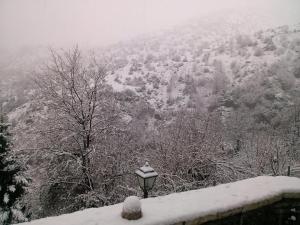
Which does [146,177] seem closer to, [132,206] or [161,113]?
[132,206]

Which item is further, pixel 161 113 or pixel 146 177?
pixel 161 113

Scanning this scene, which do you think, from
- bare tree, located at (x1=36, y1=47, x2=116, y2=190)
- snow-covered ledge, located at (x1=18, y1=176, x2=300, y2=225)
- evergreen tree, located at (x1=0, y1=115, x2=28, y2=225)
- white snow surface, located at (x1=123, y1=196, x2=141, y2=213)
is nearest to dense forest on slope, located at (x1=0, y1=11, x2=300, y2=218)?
bare tree, located at (x1=36, y1=47, x2=116, y2=190)

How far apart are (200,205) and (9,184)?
1044cm

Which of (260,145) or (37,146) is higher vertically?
(37,146)

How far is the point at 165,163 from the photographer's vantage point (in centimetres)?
1441

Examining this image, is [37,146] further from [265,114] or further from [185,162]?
[265,114]

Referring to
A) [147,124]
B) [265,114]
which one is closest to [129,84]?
[147,124]

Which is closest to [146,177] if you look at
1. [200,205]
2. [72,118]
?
[200,205]

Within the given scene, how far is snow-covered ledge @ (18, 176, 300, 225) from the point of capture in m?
4.23

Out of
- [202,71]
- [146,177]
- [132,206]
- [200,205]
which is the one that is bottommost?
[202,71]

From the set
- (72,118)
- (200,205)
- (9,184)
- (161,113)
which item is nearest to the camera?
(200,205)

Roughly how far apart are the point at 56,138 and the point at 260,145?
11.2m

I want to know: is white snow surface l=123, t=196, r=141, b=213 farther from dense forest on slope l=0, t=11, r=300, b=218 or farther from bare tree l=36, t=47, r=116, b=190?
bare tree l=36, t=47, r=116, b=190

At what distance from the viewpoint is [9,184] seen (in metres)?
12.8
